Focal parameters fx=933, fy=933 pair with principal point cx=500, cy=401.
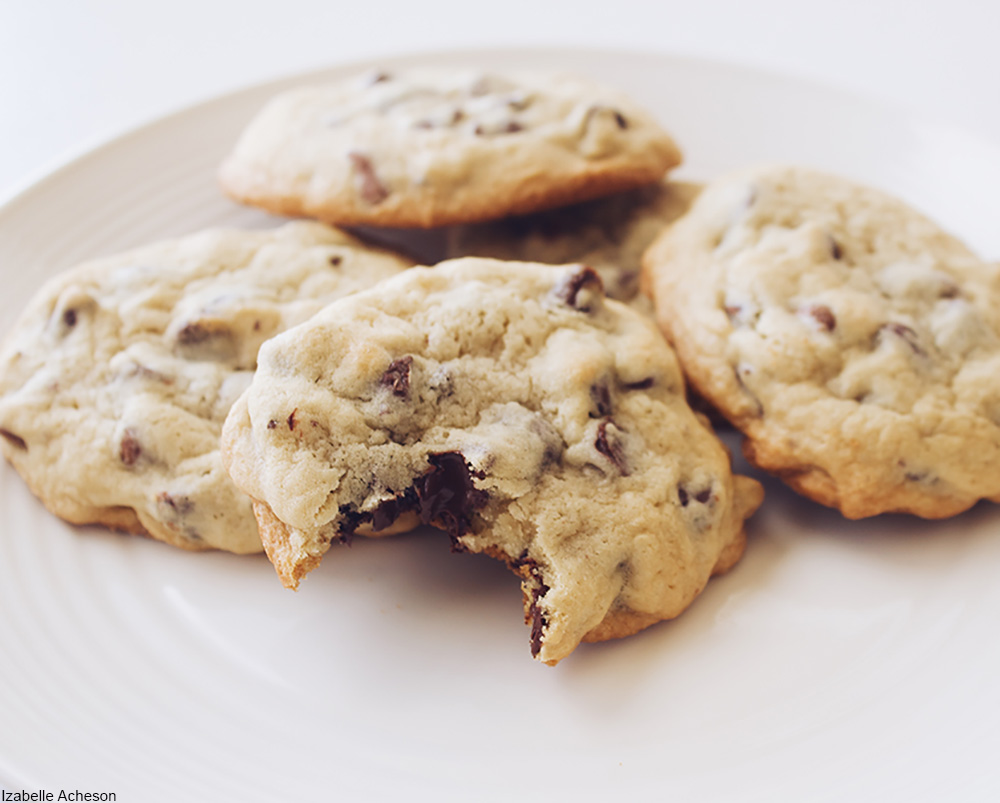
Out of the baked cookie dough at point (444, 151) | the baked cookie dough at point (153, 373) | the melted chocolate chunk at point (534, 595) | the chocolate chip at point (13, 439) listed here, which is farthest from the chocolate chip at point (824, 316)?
the chocolate chip at point (13, 439)

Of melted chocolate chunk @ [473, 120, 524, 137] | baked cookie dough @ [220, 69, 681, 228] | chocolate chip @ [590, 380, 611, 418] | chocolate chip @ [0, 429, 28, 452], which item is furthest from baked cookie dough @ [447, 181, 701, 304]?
chocolate chip @ [0, 429, 28, 452]

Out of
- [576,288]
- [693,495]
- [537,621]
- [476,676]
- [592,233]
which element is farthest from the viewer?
[592,233]

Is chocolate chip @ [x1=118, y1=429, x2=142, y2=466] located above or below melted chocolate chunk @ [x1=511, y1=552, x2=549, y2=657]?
above

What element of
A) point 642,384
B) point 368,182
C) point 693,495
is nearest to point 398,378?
point 642,384

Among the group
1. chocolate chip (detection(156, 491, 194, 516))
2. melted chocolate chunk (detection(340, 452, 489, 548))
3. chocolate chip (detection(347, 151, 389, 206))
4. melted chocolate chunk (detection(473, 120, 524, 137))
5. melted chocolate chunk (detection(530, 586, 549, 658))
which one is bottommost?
melted chocolate chunk (detection(530, 586, 549, 658))

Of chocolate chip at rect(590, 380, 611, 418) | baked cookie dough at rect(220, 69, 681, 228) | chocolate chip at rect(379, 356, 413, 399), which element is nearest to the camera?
chocolate chip at rect(379, 356, 413, 399)

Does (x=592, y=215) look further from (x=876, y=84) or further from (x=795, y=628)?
(x=876, y=84)

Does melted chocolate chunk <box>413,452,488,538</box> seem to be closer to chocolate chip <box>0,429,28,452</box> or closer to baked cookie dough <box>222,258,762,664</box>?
baked cookie dough <box>222,258,762,664</box>

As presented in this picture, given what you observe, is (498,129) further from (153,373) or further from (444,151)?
(153,373)
